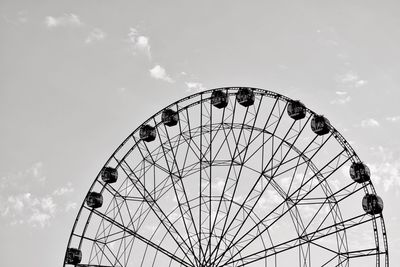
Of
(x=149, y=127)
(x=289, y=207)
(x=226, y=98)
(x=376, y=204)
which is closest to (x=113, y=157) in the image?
(x=149, y=127)

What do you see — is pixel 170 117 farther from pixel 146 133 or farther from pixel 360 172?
pixel 360 172

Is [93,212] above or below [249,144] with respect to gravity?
below

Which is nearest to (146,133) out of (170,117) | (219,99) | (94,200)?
(170,117)

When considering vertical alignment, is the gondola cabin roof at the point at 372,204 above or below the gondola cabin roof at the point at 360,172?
below

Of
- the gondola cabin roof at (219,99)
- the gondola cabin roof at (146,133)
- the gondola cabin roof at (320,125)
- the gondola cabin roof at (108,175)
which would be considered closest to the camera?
the gondola cabin roof at (320,125)

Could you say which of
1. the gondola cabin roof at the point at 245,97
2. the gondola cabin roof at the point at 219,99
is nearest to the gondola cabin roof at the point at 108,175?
the gondola cabin roof at the point at 219,99

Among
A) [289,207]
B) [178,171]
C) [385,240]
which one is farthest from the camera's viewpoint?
[178,171]

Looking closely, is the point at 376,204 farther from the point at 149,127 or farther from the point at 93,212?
the point at 93,212

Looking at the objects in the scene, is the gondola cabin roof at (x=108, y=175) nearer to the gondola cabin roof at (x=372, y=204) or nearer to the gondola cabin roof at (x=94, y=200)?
the gondola cabin roof at (x=94, y=200)

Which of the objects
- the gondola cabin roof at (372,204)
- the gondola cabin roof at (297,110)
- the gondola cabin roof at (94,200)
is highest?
the gondola cabin roof at (297,110)

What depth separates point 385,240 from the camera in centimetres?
3162

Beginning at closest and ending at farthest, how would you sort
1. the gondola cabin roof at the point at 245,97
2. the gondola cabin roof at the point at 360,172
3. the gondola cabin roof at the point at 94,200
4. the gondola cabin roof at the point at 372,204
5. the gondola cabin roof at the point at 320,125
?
the gondola cabin roof at the point at 372,204
the gondola cabin roof at the point at 360,172
the gondola cabin roof at the point at 320,125
the gondola cabin roof at the point at 245,97
the gondola cabin roof at the point at 94,200

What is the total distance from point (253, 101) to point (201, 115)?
333 centimetres

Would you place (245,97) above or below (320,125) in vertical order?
above
